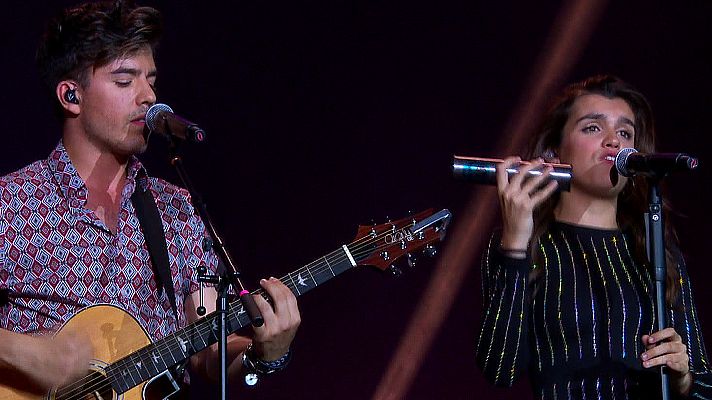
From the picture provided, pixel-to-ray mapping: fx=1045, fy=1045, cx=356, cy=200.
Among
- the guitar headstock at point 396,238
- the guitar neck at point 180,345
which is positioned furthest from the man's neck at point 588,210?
the guitar neck at point 180,345

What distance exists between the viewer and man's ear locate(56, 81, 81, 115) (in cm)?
321

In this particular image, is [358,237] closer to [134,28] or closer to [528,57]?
[134,28]

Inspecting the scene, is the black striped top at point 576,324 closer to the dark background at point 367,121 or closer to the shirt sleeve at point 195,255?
the shirt sleeve at point 195,255

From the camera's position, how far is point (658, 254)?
2748mm

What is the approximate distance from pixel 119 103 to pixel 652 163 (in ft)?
5.08

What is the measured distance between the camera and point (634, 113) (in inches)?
136

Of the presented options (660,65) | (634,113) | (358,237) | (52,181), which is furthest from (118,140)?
(660,65)

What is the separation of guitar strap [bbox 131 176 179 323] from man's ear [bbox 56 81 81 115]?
1.03 feet

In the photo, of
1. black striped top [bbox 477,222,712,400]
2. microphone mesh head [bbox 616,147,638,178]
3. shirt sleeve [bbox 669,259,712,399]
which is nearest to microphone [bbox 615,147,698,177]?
microphone mesh head [bbox 616,147,638,178]

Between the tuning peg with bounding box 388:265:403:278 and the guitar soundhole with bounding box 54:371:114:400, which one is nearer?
the guitar soundhole with bounding box 54:371:114:400

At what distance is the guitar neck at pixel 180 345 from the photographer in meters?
2.94

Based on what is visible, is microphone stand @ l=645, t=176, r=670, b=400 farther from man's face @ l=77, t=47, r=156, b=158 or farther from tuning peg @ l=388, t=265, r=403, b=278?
man's face @ l=77, t=47, r=156, b=158

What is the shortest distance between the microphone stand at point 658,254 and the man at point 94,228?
0.96 meters

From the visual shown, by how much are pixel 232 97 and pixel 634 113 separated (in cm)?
173
